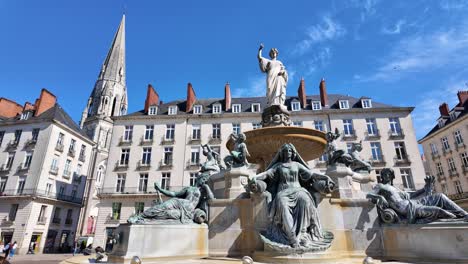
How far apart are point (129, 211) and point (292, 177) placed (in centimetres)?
2976

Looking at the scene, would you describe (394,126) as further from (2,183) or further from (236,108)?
(2,183)

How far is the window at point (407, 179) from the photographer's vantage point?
29634 millimetres

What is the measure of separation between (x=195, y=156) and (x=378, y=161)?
21.4 m

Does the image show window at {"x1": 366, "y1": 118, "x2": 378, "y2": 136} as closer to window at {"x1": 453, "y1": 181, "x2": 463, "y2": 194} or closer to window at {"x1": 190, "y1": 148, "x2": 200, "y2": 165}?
window at {"x1": 453, "y1": 181, "x2": 463, "y2": 194}

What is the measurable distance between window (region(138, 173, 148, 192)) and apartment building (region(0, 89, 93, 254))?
36.5ft

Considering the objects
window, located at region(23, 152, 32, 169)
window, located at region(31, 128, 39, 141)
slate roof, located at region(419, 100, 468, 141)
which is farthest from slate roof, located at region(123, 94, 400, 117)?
window, located at region(23, 152, 32, 169)

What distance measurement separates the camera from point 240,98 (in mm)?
41250

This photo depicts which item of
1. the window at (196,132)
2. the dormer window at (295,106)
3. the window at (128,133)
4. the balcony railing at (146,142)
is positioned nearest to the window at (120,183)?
the balcony railing at (146,142)

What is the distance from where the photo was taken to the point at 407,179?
29922 mm

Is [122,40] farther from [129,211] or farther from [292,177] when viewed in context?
[292,177]

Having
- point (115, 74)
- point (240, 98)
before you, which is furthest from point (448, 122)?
point (115, 74)

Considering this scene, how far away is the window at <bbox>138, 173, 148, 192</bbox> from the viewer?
32.4 m

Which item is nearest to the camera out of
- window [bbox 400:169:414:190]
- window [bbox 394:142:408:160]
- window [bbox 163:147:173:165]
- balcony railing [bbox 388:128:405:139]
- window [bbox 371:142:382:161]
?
window [bbox 400:169:414:190]

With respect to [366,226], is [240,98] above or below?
above
